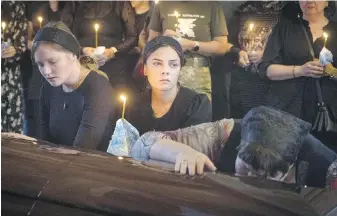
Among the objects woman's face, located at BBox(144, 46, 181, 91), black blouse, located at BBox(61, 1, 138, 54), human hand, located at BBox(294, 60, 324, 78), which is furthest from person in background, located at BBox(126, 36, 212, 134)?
human hand, located at BBox(294, 60, 324, 78)

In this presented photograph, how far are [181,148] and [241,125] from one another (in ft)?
0.48

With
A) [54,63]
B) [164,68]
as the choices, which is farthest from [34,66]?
[164,68]

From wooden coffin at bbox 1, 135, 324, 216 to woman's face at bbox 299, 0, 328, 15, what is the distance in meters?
0.42

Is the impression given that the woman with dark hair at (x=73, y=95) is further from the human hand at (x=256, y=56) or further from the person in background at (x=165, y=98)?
the human hand at (x=256, y=56)

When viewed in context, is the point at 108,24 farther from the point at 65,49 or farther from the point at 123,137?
the point at 123,137

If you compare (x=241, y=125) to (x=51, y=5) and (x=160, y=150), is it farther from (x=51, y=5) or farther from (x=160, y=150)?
(x=51, y=5)

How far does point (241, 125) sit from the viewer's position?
1.00 metres

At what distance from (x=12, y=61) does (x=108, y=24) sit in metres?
0.28

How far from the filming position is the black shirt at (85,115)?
3.57ft

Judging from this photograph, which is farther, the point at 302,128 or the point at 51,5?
the point at 51,5

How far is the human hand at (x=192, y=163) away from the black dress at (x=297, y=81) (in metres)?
0.24

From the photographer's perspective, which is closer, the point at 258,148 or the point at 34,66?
the point at 258,148

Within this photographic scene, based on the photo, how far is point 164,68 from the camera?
103cm

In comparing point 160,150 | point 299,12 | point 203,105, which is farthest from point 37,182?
point 299,12
